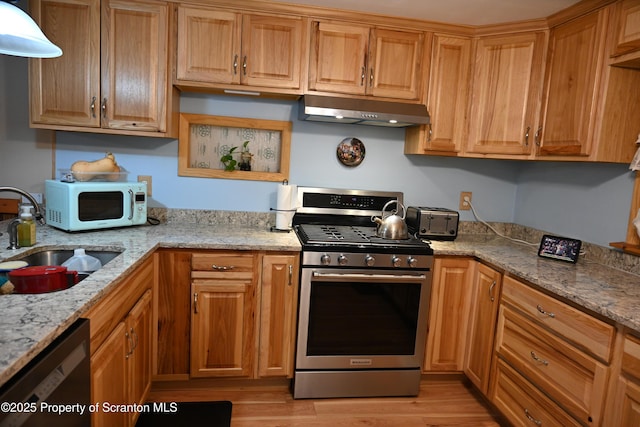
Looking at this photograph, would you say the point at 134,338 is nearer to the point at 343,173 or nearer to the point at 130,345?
the point at 130,345

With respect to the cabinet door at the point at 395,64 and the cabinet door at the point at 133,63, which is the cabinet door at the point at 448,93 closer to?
the cabinet door at the point at 395,64

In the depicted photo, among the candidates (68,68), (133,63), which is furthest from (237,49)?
(68,68)

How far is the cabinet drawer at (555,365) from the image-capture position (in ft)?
5.09

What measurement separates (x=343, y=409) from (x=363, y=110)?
1704 millimetres

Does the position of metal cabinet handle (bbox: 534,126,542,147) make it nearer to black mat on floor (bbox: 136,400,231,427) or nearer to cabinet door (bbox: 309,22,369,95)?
cabinet door (bbox: 309,22,369,95)

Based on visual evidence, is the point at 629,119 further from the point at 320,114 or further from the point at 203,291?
the point at 203,291

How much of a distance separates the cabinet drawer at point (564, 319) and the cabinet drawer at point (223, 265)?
4.45 ft

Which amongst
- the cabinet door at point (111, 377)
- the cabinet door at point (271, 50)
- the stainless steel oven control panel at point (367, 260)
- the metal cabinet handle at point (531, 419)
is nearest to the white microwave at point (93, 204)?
the cabinet door at point (111, 377)

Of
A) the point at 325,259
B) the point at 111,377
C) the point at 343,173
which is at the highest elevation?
the point at 343,173

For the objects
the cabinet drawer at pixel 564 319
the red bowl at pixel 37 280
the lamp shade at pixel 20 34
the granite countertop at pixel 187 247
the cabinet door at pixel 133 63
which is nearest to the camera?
the granite countertop at pixel 187 247

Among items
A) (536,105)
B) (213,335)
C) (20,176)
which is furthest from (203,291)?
(536,105)

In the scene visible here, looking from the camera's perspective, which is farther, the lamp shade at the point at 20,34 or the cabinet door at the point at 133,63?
the cabinet door at the point at 133,63

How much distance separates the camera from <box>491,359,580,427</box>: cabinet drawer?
1729mm

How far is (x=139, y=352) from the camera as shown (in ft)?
6.18
